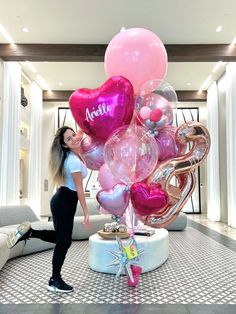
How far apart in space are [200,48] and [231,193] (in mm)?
3315

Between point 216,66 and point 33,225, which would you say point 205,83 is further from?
point 33,225

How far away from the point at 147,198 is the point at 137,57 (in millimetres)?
1204

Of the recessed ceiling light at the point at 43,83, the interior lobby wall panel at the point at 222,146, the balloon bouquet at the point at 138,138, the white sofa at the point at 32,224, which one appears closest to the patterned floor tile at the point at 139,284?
the white sofa at the point at 32,224

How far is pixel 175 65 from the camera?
8.06 meters

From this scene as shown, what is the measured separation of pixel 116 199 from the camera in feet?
8.50

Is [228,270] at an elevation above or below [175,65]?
below

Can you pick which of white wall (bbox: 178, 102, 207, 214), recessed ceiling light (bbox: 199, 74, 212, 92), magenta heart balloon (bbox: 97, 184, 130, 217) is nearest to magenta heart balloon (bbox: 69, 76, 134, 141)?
magenta heart balloon (bbox: 97, 184, 130, 217)

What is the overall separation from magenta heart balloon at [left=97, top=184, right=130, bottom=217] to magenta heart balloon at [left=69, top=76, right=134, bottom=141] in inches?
17.6

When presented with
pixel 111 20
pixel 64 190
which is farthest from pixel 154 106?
pixel 111 20

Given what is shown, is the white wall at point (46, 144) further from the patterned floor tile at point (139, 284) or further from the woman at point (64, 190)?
the woman at point (64, 190)

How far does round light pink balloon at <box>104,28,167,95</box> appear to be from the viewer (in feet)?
9.17

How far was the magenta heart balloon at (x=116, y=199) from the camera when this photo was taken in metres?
2.58

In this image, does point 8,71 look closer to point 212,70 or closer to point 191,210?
point 212,70

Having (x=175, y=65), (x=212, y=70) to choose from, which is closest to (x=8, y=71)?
(x=175, y=65)
